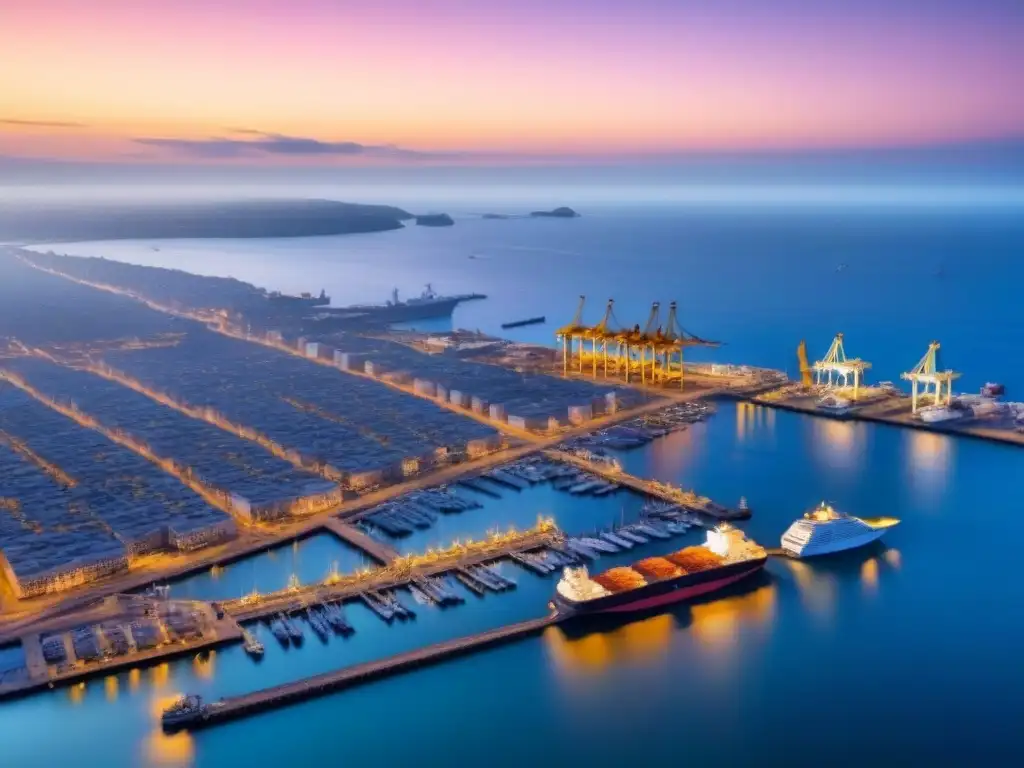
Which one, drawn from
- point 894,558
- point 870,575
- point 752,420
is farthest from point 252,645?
point 752,420

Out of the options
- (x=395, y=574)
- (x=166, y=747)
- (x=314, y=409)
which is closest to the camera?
(x=166, y=747)

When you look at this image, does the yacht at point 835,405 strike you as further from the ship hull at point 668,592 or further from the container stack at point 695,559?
the container stack at point 695,559

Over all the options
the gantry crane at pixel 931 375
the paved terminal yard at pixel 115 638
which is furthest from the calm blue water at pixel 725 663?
the gantry crane at pixel 931 375

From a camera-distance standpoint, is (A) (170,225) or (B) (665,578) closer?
(B) (665,578)

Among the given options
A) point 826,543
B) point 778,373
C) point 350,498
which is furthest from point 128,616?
point 778,373

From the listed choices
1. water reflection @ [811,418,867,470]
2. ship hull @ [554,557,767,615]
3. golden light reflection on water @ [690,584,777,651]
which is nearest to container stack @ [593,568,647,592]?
ship hull @ [554,557,767,615]

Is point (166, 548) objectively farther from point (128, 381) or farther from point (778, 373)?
point (778, 373)

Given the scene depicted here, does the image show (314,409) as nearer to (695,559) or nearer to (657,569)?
(657,569)
